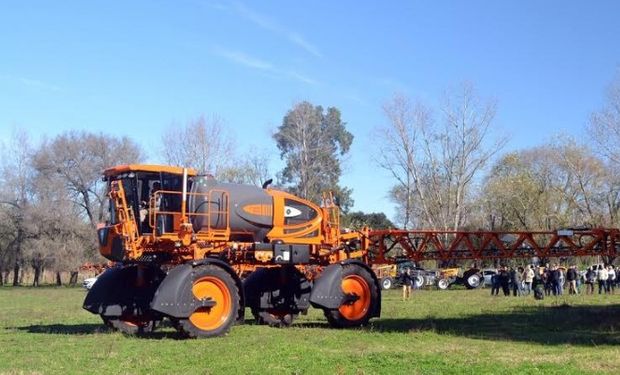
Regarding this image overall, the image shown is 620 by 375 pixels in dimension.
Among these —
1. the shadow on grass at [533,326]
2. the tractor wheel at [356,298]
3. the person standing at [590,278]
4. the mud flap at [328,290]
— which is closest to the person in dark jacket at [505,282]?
the person standing at [590,278]

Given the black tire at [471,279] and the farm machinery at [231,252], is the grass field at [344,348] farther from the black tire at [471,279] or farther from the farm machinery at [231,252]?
the black tire at [471,279]

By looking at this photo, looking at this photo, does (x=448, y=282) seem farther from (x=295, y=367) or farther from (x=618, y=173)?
(x=295, y=367)

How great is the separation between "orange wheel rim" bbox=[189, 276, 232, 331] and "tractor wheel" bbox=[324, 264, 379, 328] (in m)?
3.34

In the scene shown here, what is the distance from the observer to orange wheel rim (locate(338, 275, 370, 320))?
20.3 meters

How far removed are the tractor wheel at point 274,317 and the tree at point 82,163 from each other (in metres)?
54.7

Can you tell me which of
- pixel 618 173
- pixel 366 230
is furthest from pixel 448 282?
pixel 366 230

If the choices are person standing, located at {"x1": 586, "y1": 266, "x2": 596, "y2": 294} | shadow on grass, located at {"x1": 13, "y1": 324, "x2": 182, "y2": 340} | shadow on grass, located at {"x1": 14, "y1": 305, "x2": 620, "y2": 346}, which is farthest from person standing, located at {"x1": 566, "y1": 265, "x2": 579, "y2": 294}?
shadow on grass, located at {"x1": 13, "y1": 324, "x2": 182, "y2": 340}

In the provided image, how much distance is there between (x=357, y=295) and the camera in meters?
20.4

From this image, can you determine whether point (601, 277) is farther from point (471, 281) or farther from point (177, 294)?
point (177, 294)

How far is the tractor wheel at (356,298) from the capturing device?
2008 centimetres

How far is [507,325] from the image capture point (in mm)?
20469

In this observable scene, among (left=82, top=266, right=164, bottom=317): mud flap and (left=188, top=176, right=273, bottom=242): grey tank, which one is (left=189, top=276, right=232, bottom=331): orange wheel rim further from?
(left=82, top=266, right=164, bottom=317): mud flap

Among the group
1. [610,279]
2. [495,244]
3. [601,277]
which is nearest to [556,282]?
[601,277]

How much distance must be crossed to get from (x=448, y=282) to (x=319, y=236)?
1400 inches
